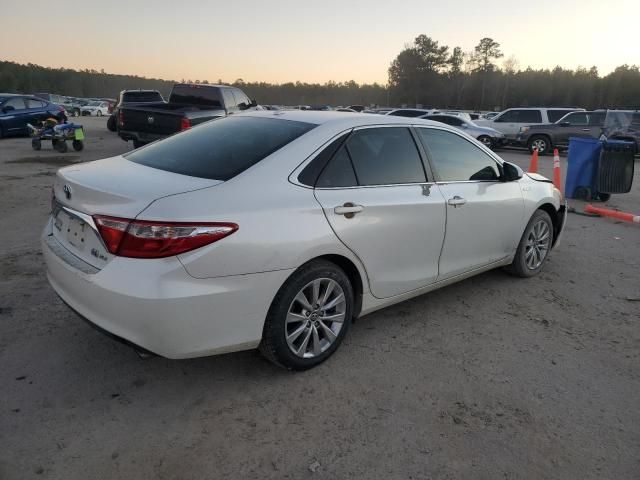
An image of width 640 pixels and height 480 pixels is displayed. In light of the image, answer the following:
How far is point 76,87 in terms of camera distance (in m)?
103

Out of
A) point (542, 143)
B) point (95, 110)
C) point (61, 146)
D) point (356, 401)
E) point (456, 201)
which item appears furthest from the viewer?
point (95, 110)

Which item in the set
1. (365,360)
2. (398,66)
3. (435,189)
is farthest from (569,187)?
(398,66)

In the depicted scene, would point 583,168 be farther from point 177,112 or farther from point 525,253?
point 177,112

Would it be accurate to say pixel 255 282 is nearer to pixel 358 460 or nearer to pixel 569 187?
pixel 358 460

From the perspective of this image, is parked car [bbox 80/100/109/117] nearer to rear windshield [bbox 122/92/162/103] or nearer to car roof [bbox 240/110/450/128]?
rear windshield [bbox 122/92/162/103]

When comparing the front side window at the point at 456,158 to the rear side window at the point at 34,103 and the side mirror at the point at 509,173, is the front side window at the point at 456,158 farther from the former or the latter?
the rear side window at the point at 34,103

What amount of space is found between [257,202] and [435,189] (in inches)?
63.2

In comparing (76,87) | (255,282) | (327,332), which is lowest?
(327,332)

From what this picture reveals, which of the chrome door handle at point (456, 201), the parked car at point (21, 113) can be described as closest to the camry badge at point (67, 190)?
the chrome door handle at point (456, 201)

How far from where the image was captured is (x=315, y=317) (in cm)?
311

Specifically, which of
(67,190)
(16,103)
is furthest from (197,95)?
(67,190)

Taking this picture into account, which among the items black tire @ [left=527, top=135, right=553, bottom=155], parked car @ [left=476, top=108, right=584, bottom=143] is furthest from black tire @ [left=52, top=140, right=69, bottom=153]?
black tire @ [left=527, top=135, right=553, bottom=155]

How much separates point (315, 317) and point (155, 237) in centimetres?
114

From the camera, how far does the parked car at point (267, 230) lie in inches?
98.3
